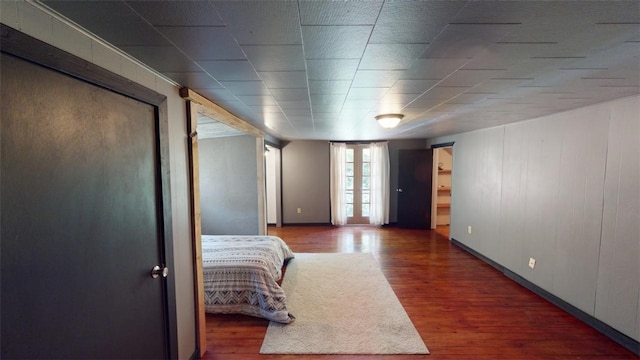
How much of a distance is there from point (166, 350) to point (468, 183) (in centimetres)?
488

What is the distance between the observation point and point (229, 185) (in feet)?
15.2

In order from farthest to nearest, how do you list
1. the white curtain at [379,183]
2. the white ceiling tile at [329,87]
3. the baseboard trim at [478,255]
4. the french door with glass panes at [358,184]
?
the french door with glass panes at [358,184], the white curtain at [379,183], the baseboard trim at [478,255], the white ceiling tile at [329,87]

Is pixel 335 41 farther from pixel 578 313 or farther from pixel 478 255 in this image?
pixel 478 255

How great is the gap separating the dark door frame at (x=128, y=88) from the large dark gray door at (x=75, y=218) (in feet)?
0.12

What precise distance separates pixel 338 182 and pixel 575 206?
4457mm

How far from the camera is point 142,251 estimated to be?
151 centimetres

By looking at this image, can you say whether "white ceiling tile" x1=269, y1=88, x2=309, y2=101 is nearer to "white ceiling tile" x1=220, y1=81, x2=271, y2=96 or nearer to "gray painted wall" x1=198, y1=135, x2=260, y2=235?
"white ceiling tile" x1=220, y1=81, x2=271, y2=96

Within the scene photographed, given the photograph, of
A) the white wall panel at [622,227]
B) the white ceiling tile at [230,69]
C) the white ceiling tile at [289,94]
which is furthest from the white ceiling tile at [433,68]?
the white wall panel at [622,227]

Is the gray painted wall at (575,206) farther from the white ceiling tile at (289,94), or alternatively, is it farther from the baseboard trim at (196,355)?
the baseboard trim at (196,355)

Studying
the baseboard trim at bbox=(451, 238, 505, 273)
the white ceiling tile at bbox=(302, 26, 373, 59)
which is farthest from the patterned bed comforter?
the baseboard trim at bbox=(451, 238, 505, 273)

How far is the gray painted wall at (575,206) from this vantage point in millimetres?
2207

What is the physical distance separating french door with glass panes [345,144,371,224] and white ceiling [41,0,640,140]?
14.5 feet

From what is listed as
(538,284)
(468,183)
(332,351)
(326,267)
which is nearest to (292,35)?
(332,351)

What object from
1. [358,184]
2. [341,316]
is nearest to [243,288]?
[341,316]
